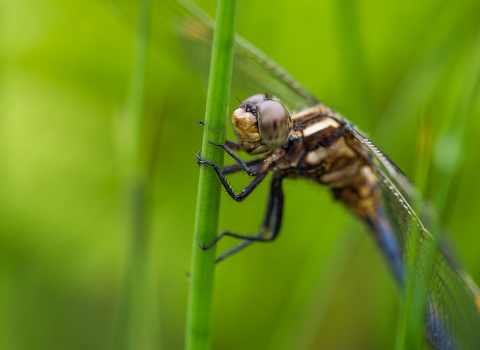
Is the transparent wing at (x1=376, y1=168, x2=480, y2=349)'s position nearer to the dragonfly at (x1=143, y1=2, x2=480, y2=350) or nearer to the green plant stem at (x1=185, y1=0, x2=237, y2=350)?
the dragonfly at (x1=143, y1=2, x2=480, y2=350)

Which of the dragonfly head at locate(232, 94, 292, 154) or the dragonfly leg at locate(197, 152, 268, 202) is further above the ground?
the dragonfly head at locate(232, 94, 292, 154)

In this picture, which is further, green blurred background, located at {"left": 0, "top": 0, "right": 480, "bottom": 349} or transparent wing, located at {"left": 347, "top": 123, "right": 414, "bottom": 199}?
green blurred background, located at {"left": 0, "top": 0, "right": 480, "bottom": 349}

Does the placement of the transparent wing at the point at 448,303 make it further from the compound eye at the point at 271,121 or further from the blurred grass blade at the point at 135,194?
the blurred grass blade at the point at 135,194

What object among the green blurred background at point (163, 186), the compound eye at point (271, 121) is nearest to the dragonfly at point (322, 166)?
the compound eye at point (271, 121)

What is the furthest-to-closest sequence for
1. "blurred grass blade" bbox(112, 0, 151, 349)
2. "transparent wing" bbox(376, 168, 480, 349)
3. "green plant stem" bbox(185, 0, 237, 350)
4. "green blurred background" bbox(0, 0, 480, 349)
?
"green blurred background" bbox(0, 0, 480, 349) < "transparent wing" bbox(376, 168, 480, 349) < "blurred grass blade" bbox(112, 0, 151, 349) < "green plant stem" bbox(185, 0, 237, 350)

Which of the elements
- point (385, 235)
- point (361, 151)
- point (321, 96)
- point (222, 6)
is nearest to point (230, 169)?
point (361, 151)

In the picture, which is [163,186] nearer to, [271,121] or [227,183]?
[271,121]

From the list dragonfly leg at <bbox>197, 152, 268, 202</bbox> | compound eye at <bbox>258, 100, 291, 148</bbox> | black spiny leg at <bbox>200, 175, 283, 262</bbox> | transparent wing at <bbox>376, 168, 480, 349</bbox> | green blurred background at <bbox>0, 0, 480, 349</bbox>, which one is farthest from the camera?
green blurred background at <bbox>0, 0, 480, 349</bbox>

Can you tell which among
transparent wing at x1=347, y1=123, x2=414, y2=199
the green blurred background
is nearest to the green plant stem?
transparent wing at x1=347, y1=123, x2=414, y2=199
